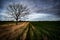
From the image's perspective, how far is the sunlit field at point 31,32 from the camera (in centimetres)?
325

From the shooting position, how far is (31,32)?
3553mm

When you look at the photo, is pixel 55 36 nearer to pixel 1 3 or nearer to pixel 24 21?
pixel 24 21

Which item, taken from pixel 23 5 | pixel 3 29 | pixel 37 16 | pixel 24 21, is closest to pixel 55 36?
pixel 37 16

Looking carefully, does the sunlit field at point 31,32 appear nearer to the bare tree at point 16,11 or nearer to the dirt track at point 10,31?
the dirt track at point 10,31

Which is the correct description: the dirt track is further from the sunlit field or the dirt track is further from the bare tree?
the bare tree

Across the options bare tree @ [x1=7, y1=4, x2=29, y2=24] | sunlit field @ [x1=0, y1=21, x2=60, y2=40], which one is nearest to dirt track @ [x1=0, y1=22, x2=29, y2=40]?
sunlit field @ [x1=0, y1=21, x2=60, y2=40]

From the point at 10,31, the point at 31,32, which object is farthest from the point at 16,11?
the point at 31,32

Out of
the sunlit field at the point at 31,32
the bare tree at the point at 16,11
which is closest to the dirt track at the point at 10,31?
the sunlit field at the point at 31,32

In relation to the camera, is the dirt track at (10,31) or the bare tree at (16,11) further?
the bare tree at (16,11)

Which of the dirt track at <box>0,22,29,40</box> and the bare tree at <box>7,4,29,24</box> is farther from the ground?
the bare tree at <box>7,4,29,24</box>

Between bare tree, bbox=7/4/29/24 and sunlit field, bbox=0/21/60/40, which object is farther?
bare tree, bbox=7/4/29/24

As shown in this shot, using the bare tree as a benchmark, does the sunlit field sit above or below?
below

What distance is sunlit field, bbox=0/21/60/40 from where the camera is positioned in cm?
325

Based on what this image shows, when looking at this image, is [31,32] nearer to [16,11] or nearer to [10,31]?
[10,31]
